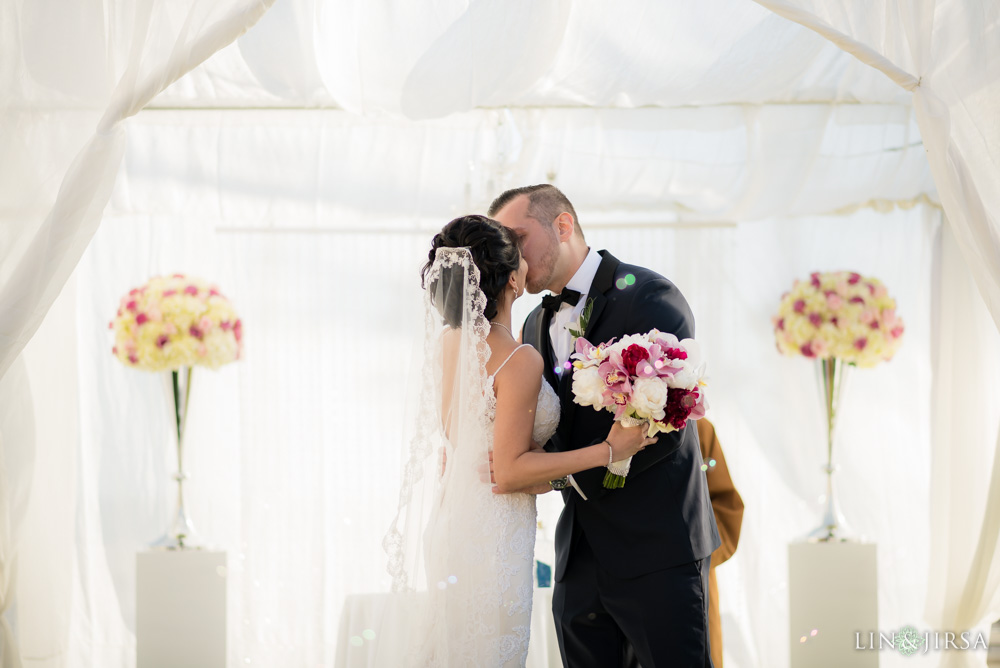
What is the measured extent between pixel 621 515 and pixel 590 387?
0.52 meters

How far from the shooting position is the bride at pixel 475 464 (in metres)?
2.44

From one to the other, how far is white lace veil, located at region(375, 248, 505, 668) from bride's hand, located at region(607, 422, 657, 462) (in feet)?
1.30

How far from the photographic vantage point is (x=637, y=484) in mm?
2605

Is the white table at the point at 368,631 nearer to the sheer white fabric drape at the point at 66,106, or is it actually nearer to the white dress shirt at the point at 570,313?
the white dress shirt at the point at 570,313

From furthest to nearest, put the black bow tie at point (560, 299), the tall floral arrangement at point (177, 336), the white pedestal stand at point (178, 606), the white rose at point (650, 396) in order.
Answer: the tall floral arrangement at point (177, 336), the white pedestal stand at point (178, 606), the black bow tie at point (560, 299), the white rose at point (650, 396)

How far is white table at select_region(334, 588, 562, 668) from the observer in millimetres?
3455

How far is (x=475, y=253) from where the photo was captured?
2.55m

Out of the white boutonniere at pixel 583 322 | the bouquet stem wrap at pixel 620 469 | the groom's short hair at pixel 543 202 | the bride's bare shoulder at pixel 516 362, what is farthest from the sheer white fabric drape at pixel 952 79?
the bride's bare shoulder at pixel 516 362

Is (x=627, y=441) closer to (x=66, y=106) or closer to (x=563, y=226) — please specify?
(x=563, y=226)

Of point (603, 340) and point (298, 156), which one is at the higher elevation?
point (298, 156)

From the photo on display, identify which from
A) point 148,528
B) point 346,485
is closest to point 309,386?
point 346,485

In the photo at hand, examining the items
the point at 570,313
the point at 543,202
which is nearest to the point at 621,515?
the point at 570,313

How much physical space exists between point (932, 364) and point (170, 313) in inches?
170

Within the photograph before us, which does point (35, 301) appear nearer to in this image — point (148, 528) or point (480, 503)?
point (480, 503)
